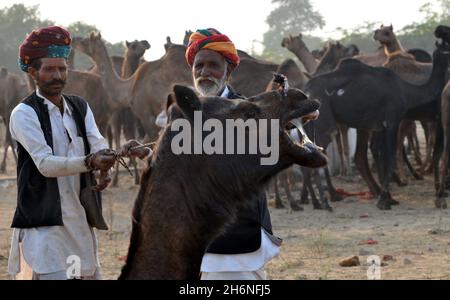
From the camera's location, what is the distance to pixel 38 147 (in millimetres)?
4254

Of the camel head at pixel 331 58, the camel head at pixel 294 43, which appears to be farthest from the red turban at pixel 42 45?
the camel head at pixel 294 43

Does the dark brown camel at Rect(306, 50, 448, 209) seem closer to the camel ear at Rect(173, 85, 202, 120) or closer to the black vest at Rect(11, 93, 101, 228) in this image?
the black vest at Rect(11, 93, 101, 228)

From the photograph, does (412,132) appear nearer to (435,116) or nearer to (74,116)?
(435,116)

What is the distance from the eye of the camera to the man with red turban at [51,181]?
4328 mm

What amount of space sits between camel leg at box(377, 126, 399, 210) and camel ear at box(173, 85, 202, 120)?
391 inches

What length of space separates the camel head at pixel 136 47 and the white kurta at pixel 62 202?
1469cm

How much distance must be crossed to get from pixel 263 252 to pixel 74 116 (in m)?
1.16

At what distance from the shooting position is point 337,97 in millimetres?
13633

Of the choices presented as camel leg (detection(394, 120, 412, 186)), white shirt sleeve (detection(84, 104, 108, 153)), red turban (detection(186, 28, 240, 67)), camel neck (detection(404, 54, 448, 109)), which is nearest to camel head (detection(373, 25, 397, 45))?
camel leg (detection(394, 120, 412, 186))

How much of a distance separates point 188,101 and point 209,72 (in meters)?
1.33

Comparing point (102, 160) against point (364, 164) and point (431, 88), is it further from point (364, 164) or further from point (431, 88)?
point (431, 88)

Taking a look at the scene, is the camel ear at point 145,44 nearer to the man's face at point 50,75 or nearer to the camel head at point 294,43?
the camel head at point 294,43

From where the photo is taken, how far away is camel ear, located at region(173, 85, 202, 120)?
11.1 feet
